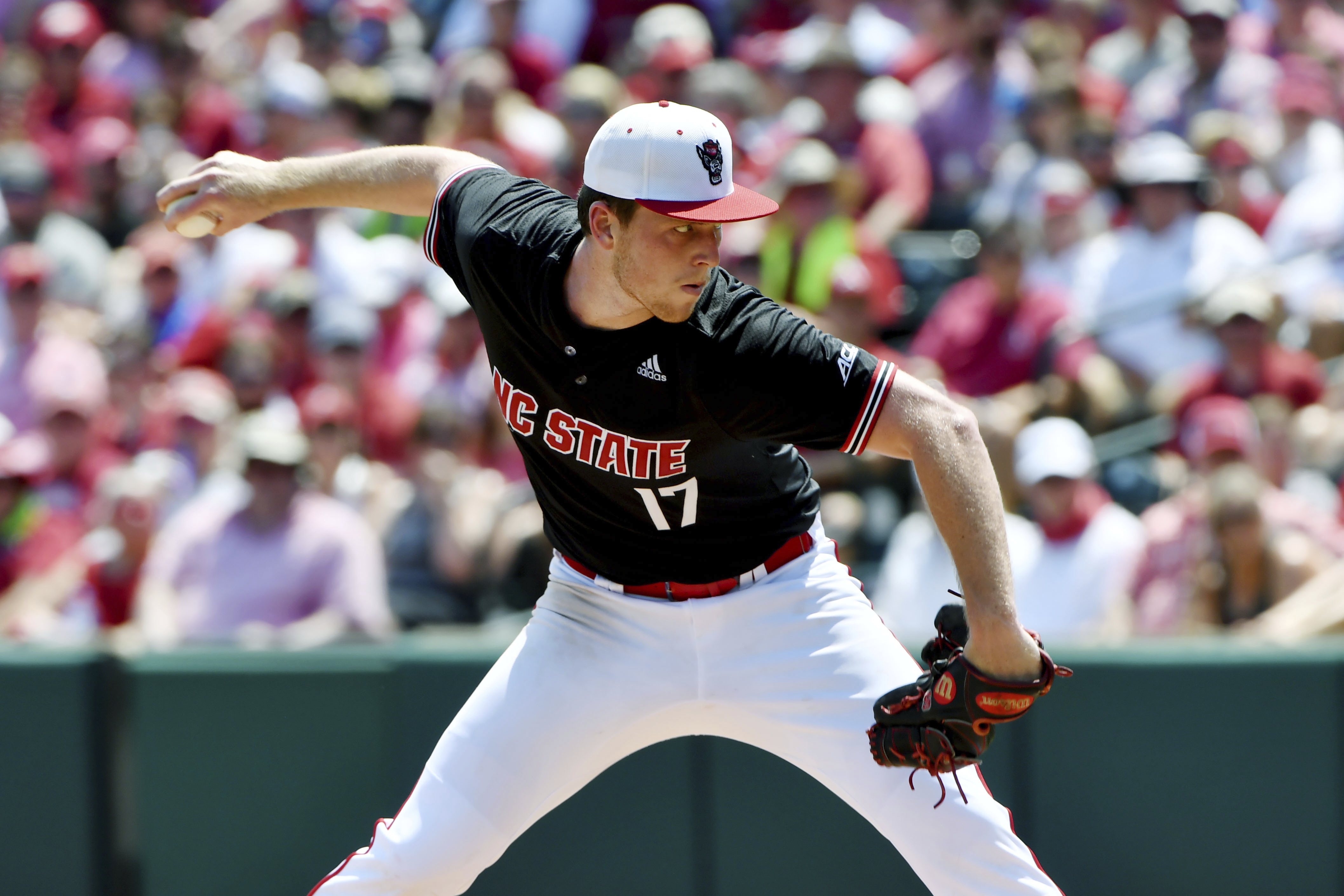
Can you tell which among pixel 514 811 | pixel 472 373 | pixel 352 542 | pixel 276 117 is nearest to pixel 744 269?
pixel 472 373

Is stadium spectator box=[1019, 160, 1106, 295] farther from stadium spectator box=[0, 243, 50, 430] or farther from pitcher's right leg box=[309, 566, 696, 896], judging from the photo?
stadium spectator box=[0, 243, 50, 430]

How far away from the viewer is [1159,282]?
23.5ft

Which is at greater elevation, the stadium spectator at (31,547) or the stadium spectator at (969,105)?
the stadium spectator at (969,105)

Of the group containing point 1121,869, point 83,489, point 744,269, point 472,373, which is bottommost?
point 1121,869

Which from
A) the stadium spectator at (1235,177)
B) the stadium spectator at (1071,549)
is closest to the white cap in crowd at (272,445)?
the stadium spectator at (1071,549)

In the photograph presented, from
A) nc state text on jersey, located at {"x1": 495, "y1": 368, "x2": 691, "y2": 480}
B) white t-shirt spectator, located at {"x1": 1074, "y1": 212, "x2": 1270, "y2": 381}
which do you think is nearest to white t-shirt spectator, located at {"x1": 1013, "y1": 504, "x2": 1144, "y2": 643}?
white t-shirt spectator, located at {"x1": 1074, "y1": 212, "x2": 1270, "y2": 381}

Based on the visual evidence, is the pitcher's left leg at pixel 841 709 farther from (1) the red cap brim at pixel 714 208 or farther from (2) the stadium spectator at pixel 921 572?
(2) the stadium spectator at pixel 921 572

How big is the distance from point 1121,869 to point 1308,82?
453cm

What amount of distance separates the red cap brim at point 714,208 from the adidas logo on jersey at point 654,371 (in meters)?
0.30

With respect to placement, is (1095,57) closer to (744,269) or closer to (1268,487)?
(744,269)

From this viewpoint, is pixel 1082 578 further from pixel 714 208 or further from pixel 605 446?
pixel 714 208

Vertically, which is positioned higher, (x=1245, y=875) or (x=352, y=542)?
(x=352, y=542)

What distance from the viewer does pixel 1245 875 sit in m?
4.55

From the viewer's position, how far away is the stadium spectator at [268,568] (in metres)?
6.01
